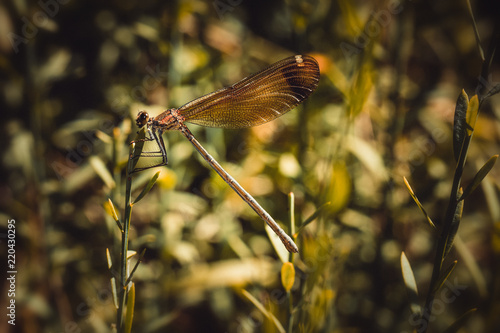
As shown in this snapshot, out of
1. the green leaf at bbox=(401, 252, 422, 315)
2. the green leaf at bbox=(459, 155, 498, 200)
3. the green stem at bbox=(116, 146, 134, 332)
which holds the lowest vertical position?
the green leaf at bbox=(401, 252, 422, 315)

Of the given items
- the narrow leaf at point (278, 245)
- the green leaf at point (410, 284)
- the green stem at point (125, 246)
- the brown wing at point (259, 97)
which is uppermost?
the brown wing at point (259, 97)

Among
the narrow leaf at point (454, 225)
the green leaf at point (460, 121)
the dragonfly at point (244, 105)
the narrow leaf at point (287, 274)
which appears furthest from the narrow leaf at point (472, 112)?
the dragonfly at point (244, 105)

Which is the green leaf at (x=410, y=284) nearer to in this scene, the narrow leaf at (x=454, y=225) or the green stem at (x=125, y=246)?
the narrow leaf at (x=454, y=225)

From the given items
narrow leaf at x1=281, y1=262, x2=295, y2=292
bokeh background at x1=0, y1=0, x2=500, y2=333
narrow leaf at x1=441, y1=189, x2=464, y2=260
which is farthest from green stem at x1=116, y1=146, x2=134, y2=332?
narrow leaf at x1=441, y1=189, x2=464, y2=260

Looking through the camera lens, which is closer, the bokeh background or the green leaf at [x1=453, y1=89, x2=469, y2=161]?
the green leaf at [x1=453, y1=89, x2=469, y2=161]

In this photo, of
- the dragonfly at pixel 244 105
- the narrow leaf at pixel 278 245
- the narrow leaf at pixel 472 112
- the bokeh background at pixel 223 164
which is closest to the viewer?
the narrow leaf at pixel 472 112

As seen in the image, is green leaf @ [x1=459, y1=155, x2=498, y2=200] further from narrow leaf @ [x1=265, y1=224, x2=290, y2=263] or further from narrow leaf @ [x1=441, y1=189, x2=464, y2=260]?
narrow leaf @ [x1=265, y1=224, x2=290, y2=263]
